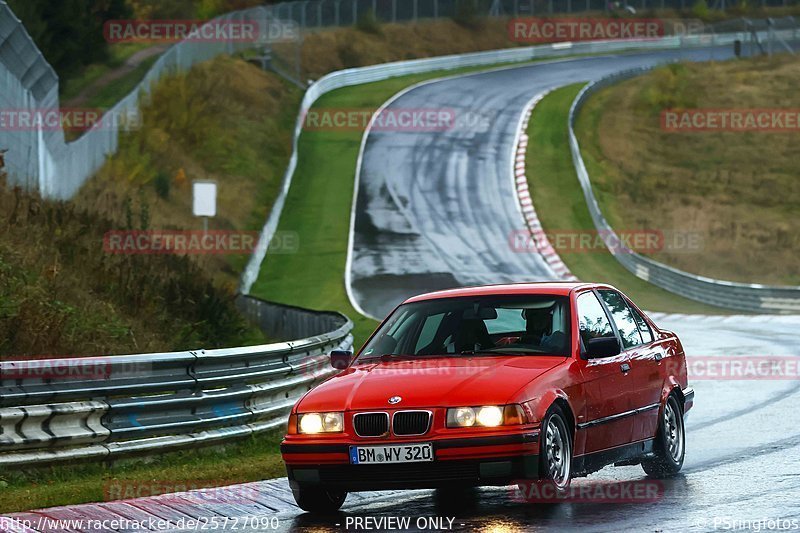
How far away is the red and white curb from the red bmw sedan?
90.7 feet

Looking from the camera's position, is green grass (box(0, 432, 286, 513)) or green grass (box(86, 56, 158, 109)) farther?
green grass (box(86, 56, 158, 109))

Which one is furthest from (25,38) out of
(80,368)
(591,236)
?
(591,236)

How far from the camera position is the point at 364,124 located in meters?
58.7

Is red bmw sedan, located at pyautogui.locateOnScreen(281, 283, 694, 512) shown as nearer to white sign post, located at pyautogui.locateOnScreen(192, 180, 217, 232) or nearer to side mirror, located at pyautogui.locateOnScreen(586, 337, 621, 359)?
A: side mirror, located at pyautogui.locateOnScreen(586, 337, 621, 359)

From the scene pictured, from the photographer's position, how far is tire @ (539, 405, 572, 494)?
8328mm

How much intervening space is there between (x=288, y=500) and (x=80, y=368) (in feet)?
6.21

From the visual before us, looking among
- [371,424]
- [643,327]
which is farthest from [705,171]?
[371,424]

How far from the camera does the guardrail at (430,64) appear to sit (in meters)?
42.6

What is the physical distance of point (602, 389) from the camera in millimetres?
9422

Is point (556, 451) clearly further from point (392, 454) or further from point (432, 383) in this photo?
point (392, 454)

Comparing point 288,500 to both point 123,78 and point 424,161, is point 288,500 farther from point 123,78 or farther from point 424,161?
point 123,78

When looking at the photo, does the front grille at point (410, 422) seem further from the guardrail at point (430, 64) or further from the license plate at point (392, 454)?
the guardrail at point (430, 64)

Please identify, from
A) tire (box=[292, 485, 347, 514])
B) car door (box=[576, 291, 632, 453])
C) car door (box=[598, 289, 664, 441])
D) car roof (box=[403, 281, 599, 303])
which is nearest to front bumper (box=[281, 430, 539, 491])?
tire (box=[292, 485, 347, 514])

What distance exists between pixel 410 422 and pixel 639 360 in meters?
2.58
